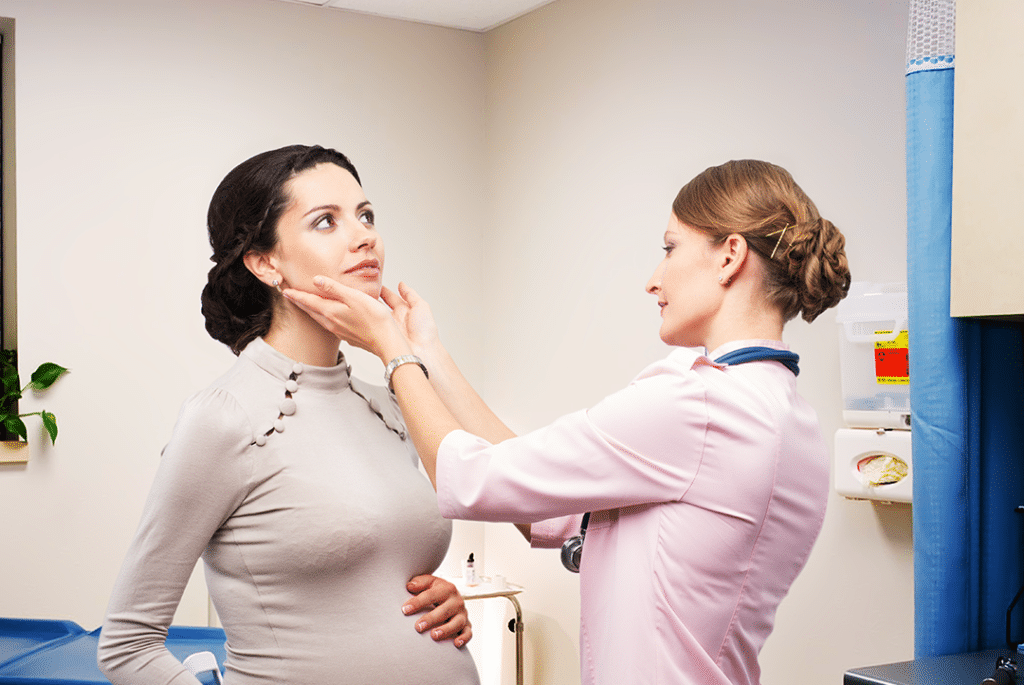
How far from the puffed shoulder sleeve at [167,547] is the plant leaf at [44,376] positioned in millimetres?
2101

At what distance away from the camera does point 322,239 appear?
4.62 feet

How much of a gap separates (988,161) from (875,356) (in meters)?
0.72

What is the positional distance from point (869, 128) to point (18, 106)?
2.67 m

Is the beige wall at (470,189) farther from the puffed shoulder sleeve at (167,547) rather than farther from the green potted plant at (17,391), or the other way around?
the puffed shoulder sleeve at (167,547)

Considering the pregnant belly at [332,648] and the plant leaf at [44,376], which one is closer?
the pregnant belly at [332,648]

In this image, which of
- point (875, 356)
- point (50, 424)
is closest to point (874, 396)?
point (875, 356)

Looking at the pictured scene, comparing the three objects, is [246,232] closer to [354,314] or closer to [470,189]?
[354,314]

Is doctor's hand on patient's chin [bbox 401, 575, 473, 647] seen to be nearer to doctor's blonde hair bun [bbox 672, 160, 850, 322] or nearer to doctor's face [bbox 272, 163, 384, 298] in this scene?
doctor's face [bbox 272, 163, 384, 298]

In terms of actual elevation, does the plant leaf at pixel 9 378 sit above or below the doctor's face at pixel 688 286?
below

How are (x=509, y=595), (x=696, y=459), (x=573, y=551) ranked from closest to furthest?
(x=696, y=459)
(x=573, y=551)
(x=509, y=595)

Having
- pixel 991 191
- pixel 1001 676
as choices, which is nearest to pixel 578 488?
pixel 1001 676

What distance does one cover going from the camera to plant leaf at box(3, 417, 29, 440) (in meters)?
3.01

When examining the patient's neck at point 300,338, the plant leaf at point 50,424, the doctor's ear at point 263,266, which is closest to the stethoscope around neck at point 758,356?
the patient's neck at point 300,338

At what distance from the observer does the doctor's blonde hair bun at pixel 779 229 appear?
1.23m
